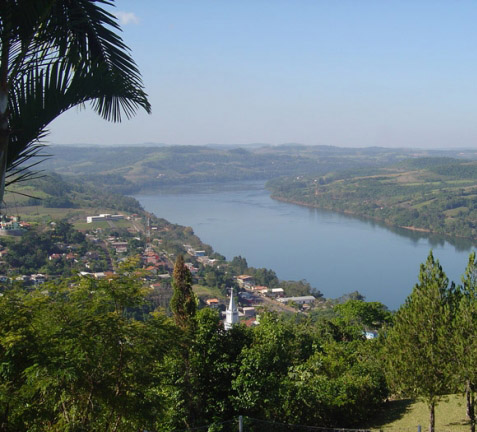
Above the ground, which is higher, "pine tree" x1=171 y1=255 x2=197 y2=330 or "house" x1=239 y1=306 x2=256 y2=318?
"pine tree" x1=171 y1=255 x2=197 y2=330

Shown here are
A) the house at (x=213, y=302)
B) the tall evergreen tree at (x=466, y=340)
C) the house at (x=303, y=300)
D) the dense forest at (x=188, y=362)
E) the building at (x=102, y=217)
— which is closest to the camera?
the dense forest at (x=188, y=362)

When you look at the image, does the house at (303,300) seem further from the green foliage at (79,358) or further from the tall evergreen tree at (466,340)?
the green foliage at (79,358)

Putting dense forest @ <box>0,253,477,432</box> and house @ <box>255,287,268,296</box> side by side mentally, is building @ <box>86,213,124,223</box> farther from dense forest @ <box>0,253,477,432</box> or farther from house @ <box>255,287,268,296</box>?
dense forest @ <box>0,253,477,432</box>

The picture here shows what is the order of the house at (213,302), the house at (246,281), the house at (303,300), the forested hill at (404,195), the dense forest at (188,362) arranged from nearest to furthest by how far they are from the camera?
the dense forest at (188,362)
the house at (213,302)
the house at (303,300)
the house at (246,281)
the forested hill at (404,195)

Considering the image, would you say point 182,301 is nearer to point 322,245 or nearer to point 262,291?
point 262,291

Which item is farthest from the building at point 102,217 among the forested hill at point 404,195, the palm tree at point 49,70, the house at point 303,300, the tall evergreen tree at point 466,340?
the palm tree at point 49,70

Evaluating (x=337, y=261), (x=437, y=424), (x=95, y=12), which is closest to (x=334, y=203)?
(x=337, y=261)

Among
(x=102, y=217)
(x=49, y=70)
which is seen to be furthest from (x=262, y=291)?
(x=49, y=70)

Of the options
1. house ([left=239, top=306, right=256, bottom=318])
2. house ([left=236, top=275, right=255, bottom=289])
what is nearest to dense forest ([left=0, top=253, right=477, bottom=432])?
house ([left=239, top=306, right=256, bottom=318])
